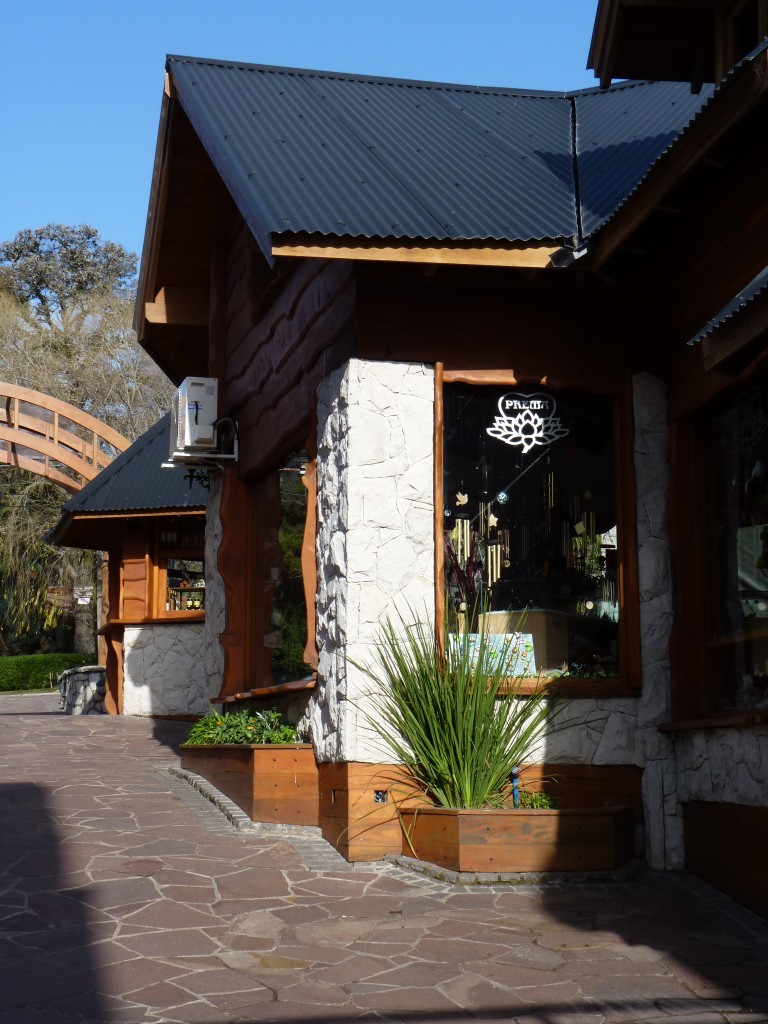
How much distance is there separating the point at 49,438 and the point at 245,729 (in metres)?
12.8

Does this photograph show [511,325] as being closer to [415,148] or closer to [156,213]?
[415,148]

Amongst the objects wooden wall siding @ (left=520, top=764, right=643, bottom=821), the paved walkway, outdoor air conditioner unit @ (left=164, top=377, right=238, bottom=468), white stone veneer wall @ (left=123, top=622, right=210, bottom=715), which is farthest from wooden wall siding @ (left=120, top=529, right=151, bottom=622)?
wooden wall siding @ (left=520, top=764, right=643, bottom=821)

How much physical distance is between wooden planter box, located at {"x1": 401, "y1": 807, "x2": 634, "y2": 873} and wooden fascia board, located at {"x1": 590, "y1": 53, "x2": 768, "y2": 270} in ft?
10.6

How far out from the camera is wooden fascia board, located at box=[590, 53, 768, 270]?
5652 millimetres

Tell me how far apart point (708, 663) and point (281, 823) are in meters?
2.86

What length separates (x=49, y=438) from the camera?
2056cm

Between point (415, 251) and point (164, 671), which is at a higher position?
point (415, 251)

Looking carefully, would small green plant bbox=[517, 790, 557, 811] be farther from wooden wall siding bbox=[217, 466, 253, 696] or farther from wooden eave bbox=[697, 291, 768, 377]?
wooden wall siding bbox=[217, 466, 253, 696]

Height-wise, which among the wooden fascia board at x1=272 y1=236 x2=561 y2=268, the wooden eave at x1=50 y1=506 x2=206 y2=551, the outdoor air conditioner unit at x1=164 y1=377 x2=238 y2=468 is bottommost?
the wooden eave at x1=50 y1=506 x2=206 y2=551

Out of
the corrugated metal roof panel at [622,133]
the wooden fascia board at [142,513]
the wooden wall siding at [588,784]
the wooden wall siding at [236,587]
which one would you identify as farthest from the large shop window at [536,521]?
the wooden fascia board at [142,513]

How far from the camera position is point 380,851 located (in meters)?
7.12

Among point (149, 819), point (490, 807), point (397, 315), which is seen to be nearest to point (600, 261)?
point (397, 315)

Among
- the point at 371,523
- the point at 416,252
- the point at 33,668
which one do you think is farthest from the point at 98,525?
the point at 33,668

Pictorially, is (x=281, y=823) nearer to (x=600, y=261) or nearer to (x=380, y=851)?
(x=380, y=851)
